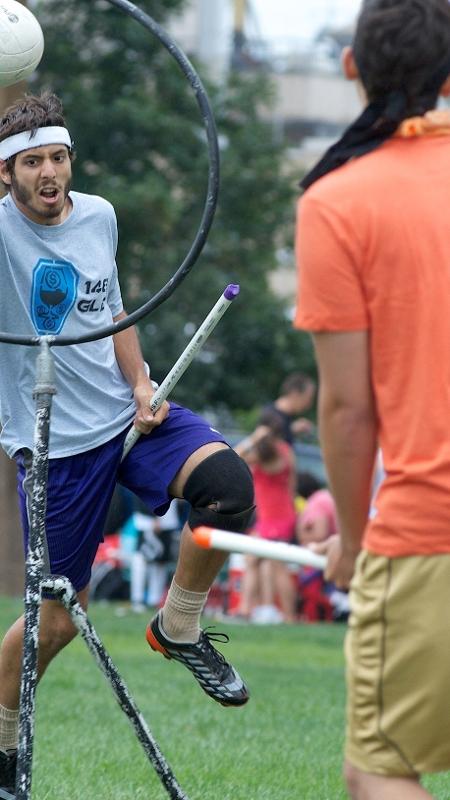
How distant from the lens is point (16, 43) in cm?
453

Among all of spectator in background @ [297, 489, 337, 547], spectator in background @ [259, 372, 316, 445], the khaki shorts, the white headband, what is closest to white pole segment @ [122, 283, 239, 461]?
the white headband

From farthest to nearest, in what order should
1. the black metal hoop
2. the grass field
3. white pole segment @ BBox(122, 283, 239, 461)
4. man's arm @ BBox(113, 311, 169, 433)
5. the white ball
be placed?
the grass field → man's arm @ BBox(113, 311, 169, 433) → the white ball → white pole segment @ BBox(122, 283, 239, 461) → the black metal hoop

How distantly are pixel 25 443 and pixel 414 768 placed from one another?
211cm

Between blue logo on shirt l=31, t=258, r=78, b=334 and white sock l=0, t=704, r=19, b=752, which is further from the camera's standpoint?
white sock l=0, t=704, r=19, b=752

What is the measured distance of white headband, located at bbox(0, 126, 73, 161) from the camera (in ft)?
15.0

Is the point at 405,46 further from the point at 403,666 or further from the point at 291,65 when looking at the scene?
the point at 291,65

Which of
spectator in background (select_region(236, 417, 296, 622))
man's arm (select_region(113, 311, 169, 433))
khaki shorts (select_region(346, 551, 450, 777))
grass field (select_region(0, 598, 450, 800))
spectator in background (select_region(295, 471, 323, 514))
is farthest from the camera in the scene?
spectator in background (select_region(295, 471, 323, 514))

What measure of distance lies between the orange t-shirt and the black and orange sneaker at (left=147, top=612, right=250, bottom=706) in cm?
193

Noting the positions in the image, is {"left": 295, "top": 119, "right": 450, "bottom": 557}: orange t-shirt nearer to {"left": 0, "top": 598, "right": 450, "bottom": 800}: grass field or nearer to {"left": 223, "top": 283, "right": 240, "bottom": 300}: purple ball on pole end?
{"left": 223, "top": 283, "right": 240, "bottom": 300}: purple ball on pole end

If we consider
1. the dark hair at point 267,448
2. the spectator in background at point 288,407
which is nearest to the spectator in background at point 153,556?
the spectator in background at point 288,407

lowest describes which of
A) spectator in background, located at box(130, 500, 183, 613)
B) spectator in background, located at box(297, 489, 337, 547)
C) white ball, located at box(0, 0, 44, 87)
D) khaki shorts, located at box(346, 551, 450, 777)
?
spectator in background, located at box(130, 500, 183, 613)

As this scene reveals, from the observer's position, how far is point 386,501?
3059mm

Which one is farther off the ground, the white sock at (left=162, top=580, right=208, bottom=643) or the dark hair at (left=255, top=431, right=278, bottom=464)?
the white sock at (left=162, top=580, right=208, bottom=643)

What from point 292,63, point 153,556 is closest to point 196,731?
point 153,556
